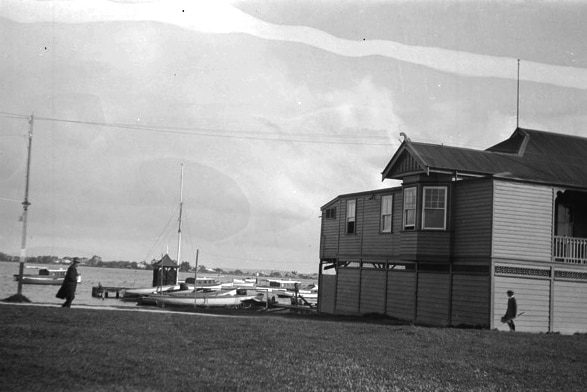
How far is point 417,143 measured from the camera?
1282 inches

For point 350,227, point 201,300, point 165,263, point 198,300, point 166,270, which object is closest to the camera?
point 350,227

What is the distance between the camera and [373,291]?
122ft

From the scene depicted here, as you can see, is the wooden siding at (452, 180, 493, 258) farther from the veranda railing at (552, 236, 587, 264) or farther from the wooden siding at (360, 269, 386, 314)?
the wooden siding at (360, 269, 386, 314)

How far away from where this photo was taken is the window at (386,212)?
117 ft

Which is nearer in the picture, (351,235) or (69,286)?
(69,286)

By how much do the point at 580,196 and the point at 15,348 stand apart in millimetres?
26183

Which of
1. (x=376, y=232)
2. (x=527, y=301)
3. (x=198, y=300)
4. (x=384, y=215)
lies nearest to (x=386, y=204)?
(x=384, y=215)

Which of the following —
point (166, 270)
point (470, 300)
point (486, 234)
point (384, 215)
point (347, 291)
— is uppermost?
point (384, 215)

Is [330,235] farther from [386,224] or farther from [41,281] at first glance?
[41,281]

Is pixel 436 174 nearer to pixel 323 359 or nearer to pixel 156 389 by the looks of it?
pixel 323 359

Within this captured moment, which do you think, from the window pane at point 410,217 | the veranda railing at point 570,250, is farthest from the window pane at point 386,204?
the veranda railing at point 570,250

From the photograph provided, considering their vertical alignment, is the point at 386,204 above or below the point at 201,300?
above

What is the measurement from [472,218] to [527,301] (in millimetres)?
3872

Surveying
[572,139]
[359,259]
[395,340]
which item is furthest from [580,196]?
[395,340]
